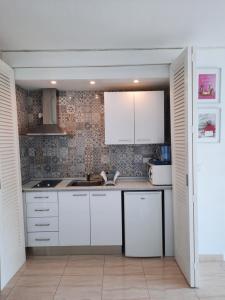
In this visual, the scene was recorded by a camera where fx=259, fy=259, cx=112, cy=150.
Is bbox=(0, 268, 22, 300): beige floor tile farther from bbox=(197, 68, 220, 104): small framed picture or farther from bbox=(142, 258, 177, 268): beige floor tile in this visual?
bbox=(197, 68, 220, 104): small framed picture

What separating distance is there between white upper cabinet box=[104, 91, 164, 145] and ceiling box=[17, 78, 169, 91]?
0.43ft

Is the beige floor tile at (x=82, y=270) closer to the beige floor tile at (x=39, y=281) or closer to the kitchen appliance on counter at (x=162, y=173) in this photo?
the beige floor tile at (x=39, y=281)

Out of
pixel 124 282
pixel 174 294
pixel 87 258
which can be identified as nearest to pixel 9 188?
pixel 87 258

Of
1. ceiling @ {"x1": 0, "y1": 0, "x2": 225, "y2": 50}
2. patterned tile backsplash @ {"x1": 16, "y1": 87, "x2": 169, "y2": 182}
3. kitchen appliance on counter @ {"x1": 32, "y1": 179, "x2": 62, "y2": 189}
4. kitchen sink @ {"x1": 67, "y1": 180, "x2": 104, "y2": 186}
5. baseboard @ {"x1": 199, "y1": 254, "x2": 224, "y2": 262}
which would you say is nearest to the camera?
ceiling @ {"x1": 0, "y1": 0, "x2": 225, "y2": 50}

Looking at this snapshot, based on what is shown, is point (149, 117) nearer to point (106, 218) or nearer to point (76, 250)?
point (106, 218)

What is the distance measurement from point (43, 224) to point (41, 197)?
350 millimetres

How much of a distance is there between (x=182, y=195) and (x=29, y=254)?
7.00 ft

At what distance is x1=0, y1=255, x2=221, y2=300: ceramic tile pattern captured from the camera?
2496 mm

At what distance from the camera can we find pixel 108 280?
276 centimetres

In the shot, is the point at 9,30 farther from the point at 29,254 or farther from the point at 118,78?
the point at 29,254

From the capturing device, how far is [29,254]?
3.39 m

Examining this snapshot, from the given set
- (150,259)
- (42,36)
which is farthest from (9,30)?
(150,259)

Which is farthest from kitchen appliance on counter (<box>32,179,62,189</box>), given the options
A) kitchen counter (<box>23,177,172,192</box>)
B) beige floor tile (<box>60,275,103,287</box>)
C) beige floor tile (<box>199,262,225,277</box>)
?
beige floor tile (<box>199,262,225,277</box>)

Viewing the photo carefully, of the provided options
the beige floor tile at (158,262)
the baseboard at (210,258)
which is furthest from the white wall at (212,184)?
the beige floor tile at (158,262)
